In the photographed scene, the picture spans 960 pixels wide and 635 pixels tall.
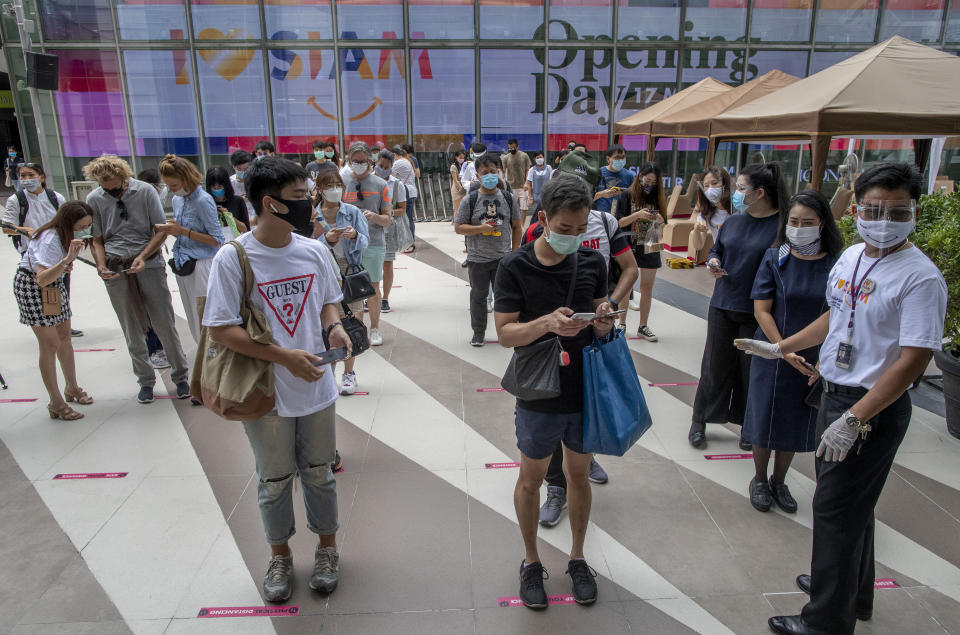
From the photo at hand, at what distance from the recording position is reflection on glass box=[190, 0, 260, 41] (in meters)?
14.0

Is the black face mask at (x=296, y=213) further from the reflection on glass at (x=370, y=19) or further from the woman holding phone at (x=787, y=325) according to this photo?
the reflection on glass at (x=370, y=19)

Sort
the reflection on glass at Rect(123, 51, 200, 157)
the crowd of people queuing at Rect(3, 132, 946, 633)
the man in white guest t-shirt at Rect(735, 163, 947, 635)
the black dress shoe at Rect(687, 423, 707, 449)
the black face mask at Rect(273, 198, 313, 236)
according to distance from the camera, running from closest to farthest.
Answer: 1. the man in white guest t-shirt at Rect(735, 163, 947, 635)
2. the crowd of people queuing at Rect(3, 132, 946, 633)
3. the black face mask at Rect(273, 198, 313, 236)
4. the black dress shoe at Rect(687, 423, 707, 449)
5. the reflection on glass at Rect(123, 51, 200, 157)

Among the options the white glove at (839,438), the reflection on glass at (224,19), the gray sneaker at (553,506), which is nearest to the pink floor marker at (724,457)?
the gray sneaker at (553,506)

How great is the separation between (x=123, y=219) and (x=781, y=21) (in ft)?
51.0

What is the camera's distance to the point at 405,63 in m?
14.7

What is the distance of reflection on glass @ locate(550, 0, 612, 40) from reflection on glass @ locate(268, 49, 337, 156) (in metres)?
5.35

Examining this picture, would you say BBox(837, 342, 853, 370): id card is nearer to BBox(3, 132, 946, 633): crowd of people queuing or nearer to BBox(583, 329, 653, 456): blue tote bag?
→ BBox(3, 132, 946, 633): crowd of people queuing

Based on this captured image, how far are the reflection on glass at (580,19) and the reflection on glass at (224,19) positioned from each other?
688 centimetres

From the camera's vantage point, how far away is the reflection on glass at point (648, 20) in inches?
576

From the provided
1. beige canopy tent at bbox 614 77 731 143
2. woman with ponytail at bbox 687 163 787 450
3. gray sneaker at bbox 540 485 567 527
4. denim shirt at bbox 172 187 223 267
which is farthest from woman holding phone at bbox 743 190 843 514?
beige canopy tent at bbox 614 77 731 143

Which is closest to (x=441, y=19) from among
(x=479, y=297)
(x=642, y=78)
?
(x=642, y=78)

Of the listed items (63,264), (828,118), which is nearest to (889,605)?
Answer: (828,118)

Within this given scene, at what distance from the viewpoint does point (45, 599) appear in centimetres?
280

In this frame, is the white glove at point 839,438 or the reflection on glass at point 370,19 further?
the reflection on glass at point 370,19
